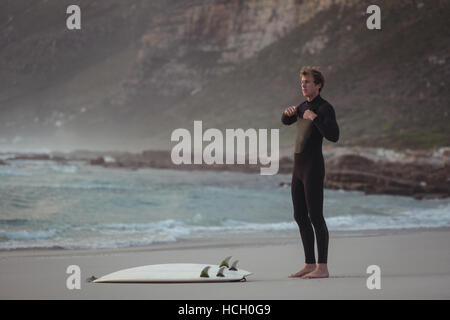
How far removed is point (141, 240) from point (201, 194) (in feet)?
32.8

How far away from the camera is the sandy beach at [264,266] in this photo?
12.5 feet

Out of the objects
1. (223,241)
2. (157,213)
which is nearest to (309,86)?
(223,241)

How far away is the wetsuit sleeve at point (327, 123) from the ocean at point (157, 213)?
3.22 meters

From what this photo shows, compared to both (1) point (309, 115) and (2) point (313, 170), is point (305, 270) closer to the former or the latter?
(2) point (313, 170)

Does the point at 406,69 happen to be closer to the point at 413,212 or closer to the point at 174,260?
the point at 413,212

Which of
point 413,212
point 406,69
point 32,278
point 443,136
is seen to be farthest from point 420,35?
point 32,278

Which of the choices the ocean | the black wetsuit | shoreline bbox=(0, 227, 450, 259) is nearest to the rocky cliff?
the ocean

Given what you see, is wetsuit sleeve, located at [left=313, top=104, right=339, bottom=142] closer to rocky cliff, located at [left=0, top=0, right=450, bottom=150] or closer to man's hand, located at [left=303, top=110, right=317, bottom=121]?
man's hand, located at [left=303, top=110, right=317, bottom=121]

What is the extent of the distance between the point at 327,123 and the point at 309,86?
266mm

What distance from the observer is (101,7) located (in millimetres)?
63438

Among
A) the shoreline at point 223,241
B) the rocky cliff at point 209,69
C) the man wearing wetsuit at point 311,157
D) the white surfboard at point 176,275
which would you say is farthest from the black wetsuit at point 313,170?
the rocky cliff at point 209,69

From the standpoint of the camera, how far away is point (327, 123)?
13.6 ft

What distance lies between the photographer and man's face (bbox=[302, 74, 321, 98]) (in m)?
4.24

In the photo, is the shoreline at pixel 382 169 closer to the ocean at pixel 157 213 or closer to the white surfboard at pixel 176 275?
the ocean at pixel 157 213
